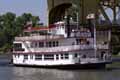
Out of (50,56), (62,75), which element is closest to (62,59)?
(50,56)

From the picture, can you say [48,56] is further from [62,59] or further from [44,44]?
[62,59]

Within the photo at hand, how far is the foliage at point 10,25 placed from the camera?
488 feet

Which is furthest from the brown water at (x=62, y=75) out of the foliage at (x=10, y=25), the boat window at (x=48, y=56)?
the foliage at (x=10, y=25)

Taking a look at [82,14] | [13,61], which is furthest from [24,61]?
[82,14]

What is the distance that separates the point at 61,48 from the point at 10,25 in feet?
279

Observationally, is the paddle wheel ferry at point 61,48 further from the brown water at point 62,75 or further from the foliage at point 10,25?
the foliage at point 10,25

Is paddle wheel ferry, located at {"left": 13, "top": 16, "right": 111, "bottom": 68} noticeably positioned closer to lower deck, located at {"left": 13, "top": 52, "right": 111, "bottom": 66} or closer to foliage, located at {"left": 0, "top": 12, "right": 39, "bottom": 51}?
lower deck, located at {"left": 13, "top": 52, "right": 111, "bottom": 66}

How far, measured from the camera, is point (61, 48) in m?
70.3

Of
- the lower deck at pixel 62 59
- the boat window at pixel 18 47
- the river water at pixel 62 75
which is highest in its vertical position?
the boat window at pixel 18 47

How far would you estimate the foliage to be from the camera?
148875 mm

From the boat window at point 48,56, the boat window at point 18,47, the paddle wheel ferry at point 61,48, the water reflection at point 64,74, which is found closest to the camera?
the water reflection at point 64,74

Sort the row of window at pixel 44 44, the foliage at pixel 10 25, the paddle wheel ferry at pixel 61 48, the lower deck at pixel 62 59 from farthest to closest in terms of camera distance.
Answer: the foliage at pixel 10 25 → the row of window at pixel 44 44 → the paddle wheel ferry at pixel 61 48 → the lower deck at pixel 62 59

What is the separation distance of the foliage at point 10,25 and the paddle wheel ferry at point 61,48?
70.2 m

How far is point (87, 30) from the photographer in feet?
237
